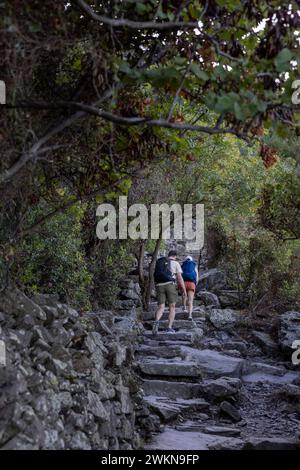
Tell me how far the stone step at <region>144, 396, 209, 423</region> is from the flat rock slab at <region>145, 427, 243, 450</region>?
0.51 m

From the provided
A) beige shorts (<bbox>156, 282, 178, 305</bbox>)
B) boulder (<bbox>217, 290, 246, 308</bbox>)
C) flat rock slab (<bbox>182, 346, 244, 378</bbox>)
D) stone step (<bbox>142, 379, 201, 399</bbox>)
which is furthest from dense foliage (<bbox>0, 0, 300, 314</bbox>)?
boulder (<bbox>217, 290, 246, 308</bbox>)

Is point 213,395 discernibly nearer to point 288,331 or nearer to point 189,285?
point 189,285

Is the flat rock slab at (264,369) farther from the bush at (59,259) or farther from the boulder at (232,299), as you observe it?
the boulder at (232,299)

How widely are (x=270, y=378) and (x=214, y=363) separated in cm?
153

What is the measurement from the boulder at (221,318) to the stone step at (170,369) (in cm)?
835

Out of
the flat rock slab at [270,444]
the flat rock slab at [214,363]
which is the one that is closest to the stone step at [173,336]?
the flat rock slab at [214,363]

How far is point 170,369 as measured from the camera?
37.6 feet

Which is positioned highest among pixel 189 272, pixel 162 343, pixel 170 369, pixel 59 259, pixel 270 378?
pixel 59 259

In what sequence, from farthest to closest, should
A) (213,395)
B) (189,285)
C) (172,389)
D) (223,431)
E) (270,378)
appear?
(189,285) < (270,378) < (172,389) < (213,395) < (223,431)

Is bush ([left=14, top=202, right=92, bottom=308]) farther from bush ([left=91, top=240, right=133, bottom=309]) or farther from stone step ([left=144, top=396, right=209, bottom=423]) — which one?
bush ([left=91, top=240, right=133, bottom=309])

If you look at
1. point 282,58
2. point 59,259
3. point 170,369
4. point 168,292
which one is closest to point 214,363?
point 170,369

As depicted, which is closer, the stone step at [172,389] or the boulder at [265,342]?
the stone step at [172,389]

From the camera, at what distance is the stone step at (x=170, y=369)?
11.4 metres

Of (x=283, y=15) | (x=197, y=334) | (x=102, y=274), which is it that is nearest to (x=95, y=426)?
(x=283, y=15)
